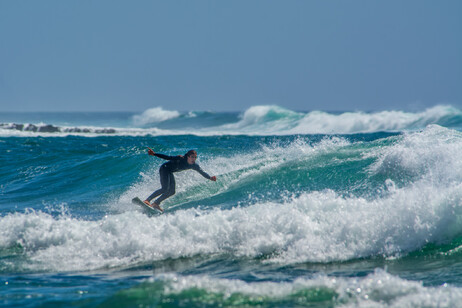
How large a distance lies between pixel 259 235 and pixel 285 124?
40378 mm

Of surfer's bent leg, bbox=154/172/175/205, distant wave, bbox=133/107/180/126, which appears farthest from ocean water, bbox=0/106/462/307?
distant wave, bbox=133/107/180/126

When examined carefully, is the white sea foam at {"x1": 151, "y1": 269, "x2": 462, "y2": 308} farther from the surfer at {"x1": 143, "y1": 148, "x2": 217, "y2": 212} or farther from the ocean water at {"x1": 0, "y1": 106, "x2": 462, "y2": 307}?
the surfer at {"x1": 143, "y1": 148, "x2": 217, "y2": 212}

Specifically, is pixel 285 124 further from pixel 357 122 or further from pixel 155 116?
pixel 155 116

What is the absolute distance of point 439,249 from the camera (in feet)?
25.7

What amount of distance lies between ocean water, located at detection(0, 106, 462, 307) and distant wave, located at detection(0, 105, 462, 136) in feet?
79.3

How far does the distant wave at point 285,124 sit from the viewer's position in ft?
127

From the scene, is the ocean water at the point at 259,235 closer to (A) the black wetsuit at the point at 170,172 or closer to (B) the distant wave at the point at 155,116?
(A) the black wetsuit at the point at 170,172

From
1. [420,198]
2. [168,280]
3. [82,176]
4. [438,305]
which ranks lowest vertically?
Result: [438,305]

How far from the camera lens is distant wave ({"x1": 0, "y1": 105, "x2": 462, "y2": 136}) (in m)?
38.8

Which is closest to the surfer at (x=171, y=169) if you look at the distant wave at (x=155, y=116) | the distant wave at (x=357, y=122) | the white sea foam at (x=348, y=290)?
the white sea foam at (x=348, y=290)

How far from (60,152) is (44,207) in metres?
10.2

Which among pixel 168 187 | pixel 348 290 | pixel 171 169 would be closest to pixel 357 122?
pixel 171 169

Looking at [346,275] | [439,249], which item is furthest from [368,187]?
[346,275]

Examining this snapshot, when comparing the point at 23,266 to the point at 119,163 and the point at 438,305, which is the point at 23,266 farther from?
the point at 119,163
